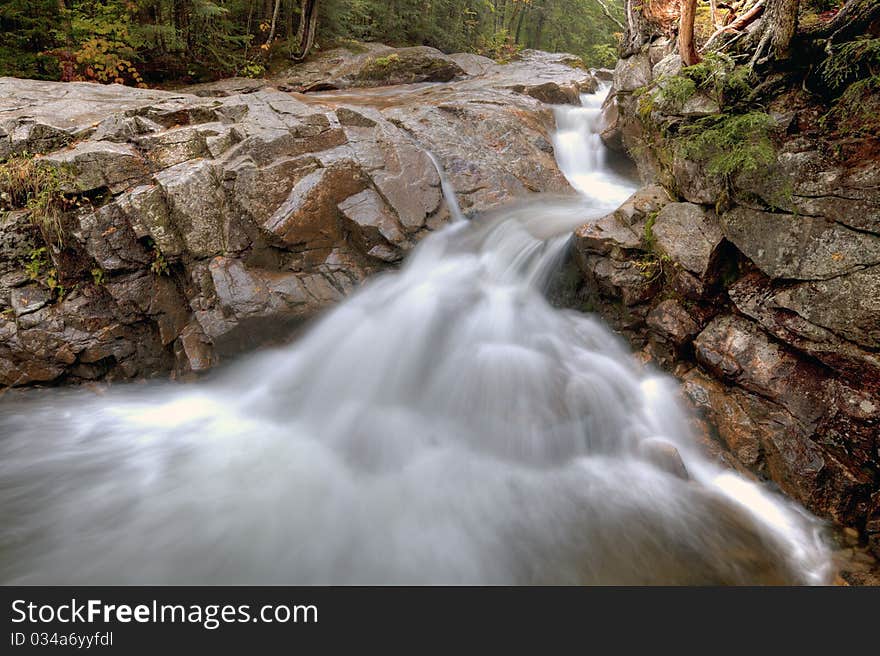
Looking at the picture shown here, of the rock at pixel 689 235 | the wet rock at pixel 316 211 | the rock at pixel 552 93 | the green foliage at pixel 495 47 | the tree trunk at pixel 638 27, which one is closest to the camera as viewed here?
the rock at pixel 689 235

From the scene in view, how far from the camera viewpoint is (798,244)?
333 centimetres

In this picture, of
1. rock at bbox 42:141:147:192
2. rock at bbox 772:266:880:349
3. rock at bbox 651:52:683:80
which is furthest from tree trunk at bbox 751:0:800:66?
rock at bbox 42:141:147:192

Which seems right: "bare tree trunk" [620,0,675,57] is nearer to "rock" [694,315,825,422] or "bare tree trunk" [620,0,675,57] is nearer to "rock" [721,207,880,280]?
"rock" [721,207,880,280]

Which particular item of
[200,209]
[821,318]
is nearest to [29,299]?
[200,209]

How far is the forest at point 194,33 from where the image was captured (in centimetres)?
861

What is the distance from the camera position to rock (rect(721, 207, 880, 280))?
3.05 metres

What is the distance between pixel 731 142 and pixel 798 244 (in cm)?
99

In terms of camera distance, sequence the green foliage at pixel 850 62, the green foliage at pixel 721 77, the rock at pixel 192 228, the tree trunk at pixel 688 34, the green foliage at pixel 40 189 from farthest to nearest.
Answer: the rock at pixel 192 228
the green foliage at pixel 40 189
the tree trunk at pixel 688 34
the green foliage at pixel 721 77
the green foliage at pixel 850 62

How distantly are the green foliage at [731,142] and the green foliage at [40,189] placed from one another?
686 centimetres

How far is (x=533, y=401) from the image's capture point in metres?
4.29

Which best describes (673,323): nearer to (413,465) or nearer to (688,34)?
(688,34)

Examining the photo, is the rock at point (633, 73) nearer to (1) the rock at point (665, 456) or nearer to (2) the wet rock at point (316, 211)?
(2) the wet rock at point (316, 211)

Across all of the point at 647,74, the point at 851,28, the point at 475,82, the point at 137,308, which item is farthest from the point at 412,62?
the point at 851,28

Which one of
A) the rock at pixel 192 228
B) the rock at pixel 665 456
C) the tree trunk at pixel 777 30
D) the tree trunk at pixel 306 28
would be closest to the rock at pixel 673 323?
the rock at pixel 192 228
